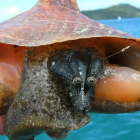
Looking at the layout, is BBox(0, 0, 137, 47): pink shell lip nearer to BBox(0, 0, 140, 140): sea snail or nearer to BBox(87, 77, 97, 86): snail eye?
BBox(0, 0, 140, 140): sea snail

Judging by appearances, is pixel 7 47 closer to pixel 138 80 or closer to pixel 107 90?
pixel 107 90

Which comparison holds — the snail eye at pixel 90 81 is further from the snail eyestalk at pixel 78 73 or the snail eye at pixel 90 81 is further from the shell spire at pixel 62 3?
the shell spire at pixel 62 3

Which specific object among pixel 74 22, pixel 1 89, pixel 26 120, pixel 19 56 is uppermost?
pixel 74 22

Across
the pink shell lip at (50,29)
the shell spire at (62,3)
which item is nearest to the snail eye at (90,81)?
the pink shell lip at (50,29)

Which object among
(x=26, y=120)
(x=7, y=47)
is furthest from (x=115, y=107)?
(x=7, y=47)

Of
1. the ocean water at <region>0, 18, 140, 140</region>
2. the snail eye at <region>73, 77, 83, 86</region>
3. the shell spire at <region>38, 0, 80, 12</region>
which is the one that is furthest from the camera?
the ocean water at <region>0, 18, 140, 140</region>

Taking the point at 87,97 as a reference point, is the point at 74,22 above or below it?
above

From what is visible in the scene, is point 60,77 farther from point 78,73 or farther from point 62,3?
point 62,3

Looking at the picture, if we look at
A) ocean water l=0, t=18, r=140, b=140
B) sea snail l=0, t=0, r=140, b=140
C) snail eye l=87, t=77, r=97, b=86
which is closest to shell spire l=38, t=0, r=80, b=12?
sea snail l=0, t=0, r=140, b=140
